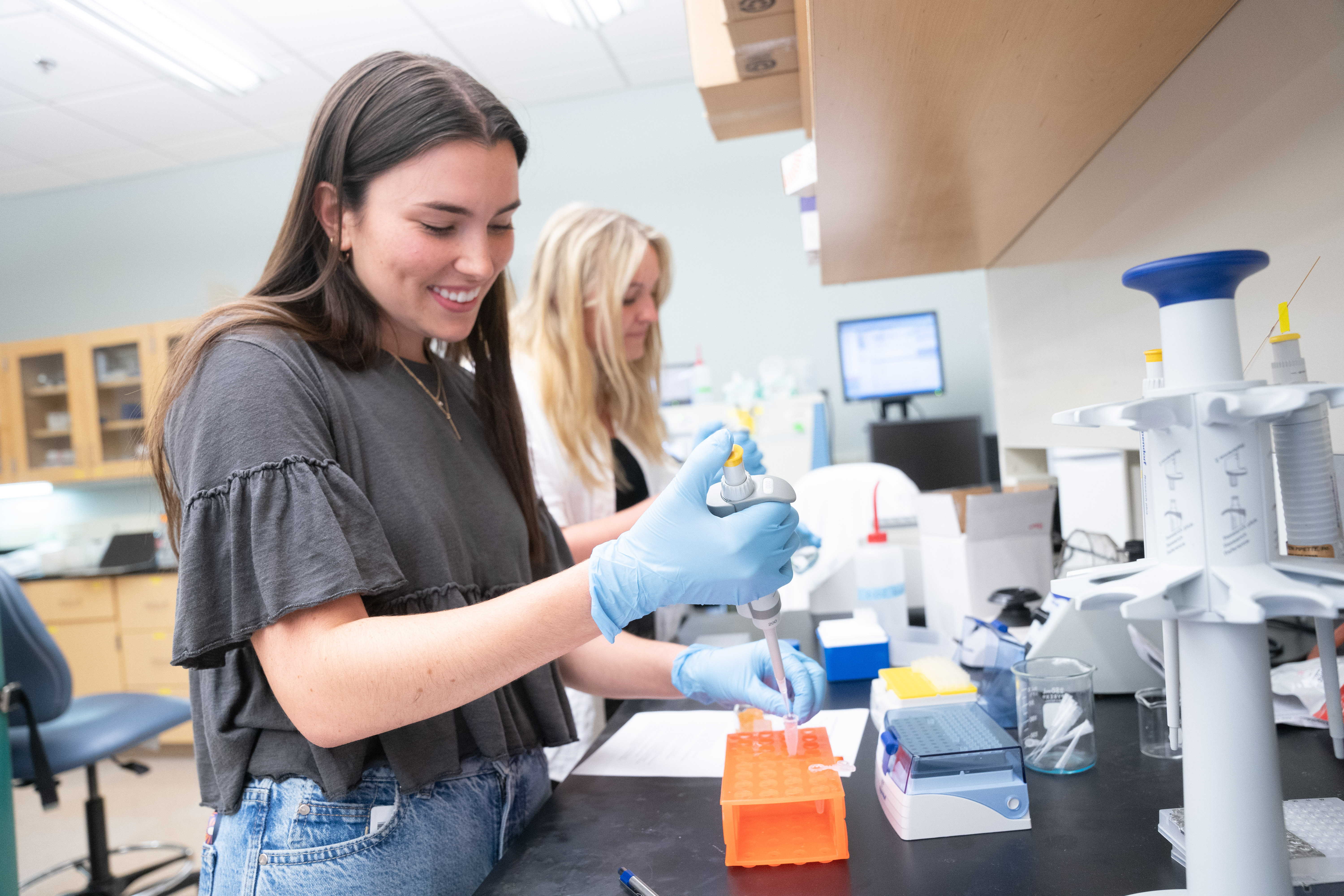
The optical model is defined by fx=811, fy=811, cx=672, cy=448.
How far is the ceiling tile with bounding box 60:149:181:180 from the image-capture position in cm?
468

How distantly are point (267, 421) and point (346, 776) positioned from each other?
357mm

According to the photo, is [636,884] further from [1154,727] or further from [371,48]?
[371,48]

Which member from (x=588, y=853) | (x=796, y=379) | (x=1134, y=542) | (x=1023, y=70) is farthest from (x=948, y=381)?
(x=588, y=853)

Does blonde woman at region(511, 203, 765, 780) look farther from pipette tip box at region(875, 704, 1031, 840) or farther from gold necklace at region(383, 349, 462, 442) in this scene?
pipette tip box at region(875, 704, 1031, 840)

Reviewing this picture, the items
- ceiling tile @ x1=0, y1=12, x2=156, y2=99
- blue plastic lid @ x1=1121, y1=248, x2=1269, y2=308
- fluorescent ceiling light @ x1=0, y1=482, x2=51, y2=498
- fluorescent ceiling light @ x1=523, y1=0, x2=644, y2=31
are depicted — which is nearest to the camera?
blue plastic lid @ x1=1121, y1=248, x2=1269, y2=308

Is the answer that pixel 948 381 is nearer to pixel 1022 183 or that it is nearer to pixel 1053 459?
pixel 1053 459

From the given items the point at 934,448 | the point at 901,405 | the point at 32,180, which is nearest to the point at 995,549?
the point at 934,448

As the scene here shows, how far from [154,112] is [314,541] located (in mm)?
4586

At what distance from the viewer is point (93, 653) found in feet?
13.7

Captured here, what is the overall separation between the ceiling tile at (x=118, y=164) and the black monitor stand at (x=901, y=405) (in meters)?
4.38

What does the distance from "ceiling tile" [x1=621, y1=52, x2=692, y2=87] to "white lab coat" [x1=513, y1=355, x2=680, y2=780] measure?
2.92 metres

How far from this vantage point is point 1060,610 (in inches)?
39.7

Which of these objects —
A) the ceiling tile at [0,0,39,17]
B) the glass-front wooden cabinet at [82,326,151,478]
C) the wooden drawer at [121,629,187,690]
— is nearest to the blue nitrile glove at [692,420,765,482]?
the ceiling tile at [0,0,39,17]

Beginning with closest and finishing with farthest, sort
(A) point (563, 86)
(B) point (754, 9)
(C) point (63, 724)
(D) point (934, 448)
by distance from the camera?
(B) point (754, 9)
(C) point (63, 724)
(D) point (934, 448)
(A) point (563, 86)
